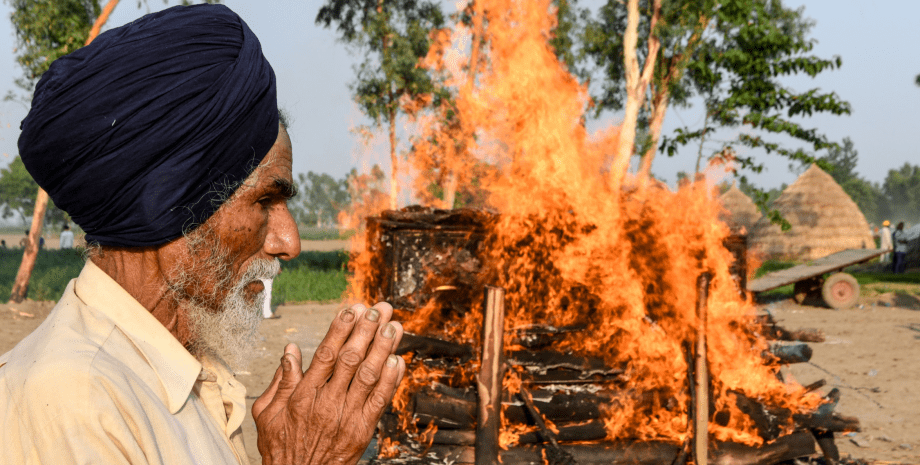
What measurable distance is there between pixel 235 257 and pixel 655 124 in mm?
17813

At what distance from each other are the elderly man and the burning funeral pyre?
3441mm

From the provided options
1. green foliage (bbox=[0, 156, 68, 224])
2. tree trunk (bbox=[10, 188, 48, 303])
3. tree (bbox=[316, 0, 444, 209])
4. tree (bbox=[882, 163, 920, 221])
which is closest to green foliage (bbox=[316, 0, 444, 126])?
tree (bbox=[316, 0, 444, 209])

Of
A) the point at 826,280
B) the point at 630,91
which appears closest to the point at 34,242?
the point at 630,91

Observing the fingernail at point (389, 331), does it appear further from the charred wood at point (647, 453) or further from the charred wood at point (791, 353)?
the charred wood at point (791, 353)

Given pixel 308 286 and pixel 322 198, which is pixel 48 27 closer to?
pixel 308 286

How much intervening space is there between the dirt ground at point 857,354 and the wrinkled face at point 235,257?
498cm

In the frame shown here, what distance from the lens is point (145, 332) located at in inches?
44.8

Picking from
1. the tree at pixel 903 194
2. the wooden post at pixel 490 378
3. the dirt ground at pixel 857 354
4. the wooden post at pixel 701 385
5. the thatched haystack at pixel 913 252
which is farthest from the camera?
the tree at pixel 903 194

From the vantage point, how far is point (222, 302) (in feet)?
4.82

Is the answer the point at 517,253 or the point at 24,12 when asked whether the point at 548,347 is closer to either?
the point at 517,253

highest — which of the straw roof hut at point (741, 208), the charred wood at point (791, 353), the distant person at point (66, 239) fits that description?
the straw roof hut at point (741, 208)

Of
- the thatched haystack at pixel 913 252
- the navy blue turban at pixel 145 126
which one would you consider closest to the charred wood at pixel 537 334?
the navy blue turban at pixel 145 126

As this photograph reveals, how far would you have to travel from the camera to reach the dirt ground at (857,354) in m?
6.68

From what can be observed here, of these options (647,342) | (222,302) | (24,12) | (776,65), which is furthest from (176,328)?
(776,65)
